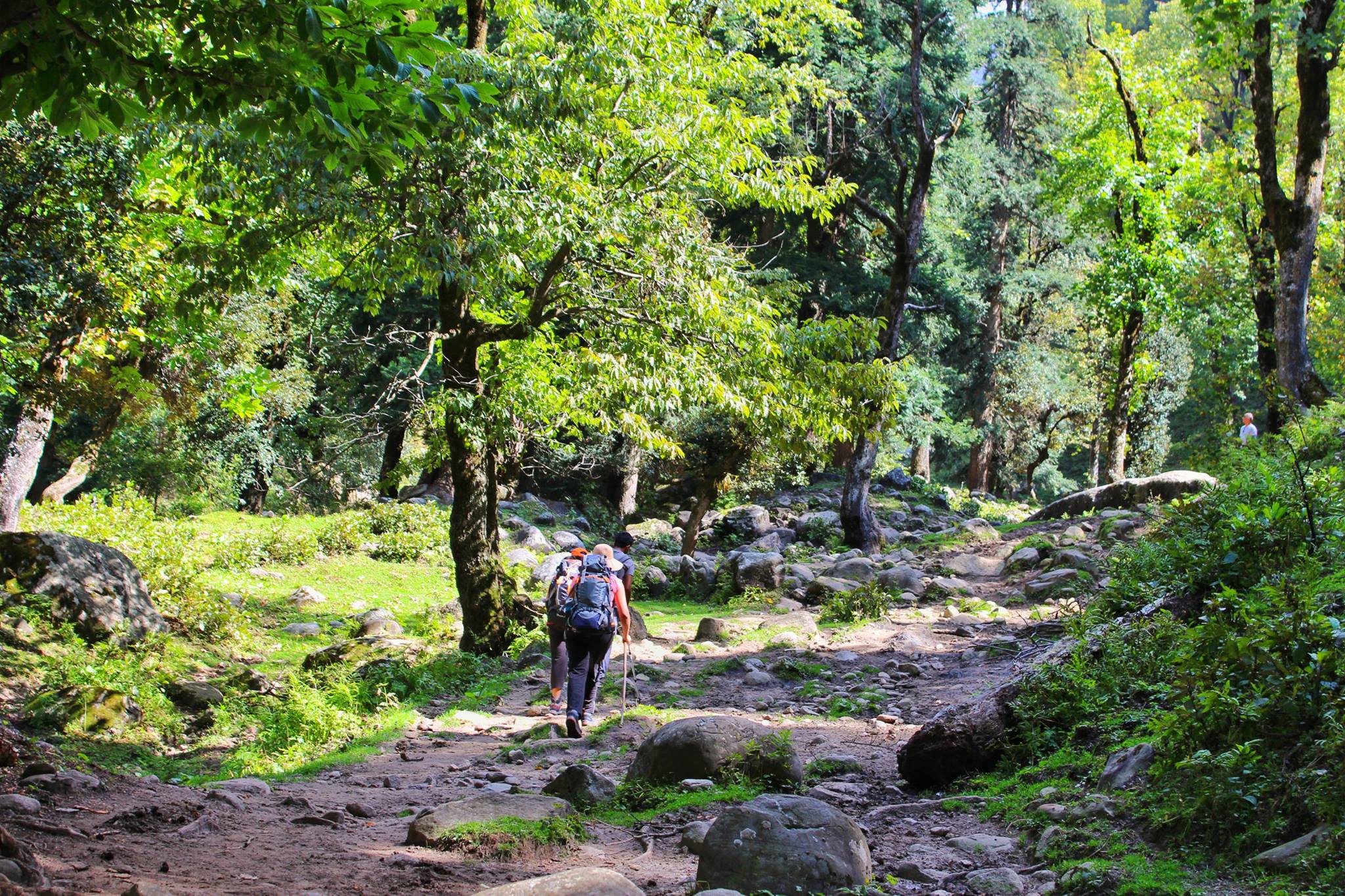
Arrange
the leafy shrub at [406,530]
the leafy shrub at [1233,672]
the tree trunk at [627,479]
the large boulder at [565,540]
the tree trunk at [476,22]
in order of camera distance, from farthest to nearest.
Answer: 1. the tree trunk at [627,479]
2. the large boulder at [565,540]
3. the leafy shrub at [406,530]
4. the tree trunk at [476,22]
5. the leafy shrub at [1233,672]

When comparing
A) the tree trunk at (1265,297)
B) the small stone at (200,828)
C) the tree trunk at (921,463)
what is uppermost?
the tree trunk at (1265,297)

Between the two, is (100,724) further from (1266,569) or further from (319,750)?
(1266,569)

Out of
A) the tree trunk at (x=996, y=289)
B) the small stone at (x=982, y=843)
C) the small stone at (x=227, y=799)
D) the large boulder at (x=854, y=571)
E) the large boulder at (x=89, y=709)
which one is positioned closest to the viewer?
the small stone at (x=982, y=843)

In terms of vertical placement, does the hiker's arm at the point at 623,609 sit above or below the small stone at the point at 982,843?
above

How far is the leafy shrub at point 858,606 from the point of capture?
42.5 feet

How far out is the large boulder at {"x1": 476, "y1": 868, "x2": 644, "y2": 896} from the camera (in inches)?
147

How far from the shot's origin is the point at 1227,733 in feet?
14.8

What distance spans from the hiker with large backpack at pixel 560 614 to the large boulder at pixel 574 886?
453cm

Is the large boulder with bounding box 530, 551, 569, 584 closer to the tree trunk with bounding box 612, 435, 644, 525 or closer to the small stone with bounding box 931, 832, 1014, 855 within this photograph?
the tree trunk with bounding box 612, 435, 644, 525

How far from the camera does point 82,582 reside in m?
10.1

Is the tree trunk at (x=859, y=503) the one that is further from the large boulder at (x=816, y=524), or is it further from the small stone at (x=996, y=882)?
the small stone at (x=996, y=882)

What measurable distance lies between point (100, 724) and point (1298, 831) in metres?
8.41

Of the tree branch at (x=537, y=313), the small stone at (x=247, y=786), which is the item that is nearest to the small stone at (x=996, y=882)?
the small stone at (x=247, y=786)

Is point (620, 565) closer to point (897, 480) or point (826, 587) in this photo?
point (826, 587)
